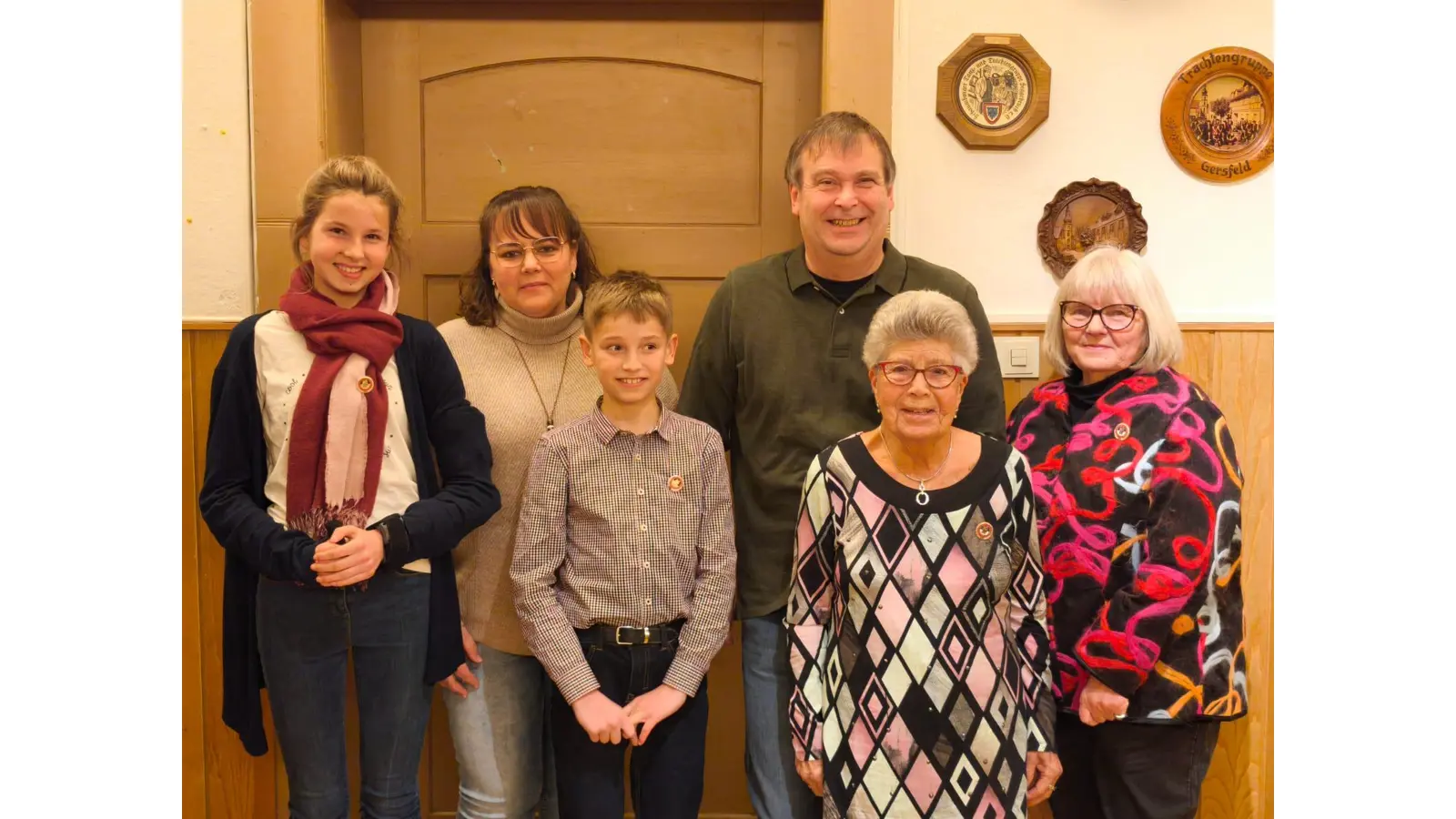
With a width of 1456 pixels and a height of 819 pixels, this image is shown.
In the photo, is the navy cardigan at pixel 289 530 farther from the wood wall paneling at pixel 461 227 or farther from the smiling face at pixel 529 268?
the wood wall paneling at pixel 461 227

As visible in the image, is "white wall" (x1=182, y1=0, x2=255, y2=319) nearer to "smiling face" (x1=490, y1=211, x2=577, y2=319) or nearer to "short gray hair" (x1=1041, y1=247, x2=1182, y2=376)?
"smiling face" (x1=490, y1=211, x2=577, y2=319)

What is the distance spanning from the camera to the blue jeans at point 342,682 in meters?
1.68

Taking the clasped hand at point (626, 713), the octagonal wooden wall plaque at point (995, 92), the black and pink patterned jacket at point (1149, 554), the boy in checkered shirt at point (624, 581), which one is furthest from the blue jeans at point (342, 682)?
the octagonal wooden wall plaque at point (995, 92)

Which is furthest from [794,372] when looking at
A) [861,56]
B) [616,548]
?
[861,56]

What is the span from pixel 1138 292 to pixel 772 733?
1.07 metres

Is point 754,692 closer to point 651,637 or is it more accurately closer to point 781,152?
point 651,637

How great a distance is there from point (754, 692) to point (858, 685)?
1.01 feet

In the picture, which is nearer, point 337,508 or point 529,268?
point 337,508

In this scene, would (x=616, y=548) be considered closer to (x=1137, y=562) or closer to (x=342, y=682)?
(x=342, y=682)

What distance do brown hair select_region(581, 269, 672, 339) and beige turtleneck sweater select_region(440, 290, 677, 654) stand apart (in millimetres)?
212

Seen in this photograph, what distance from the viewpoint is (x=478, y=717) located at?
1862 millimetres

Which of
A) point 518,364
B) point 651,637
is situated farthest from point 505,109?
point 651,637

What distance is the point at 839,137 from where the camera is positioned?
1817 mm

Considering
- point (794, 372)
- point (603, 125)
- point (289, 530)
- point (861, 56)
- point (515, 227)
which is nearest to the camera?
point (289, 530)
